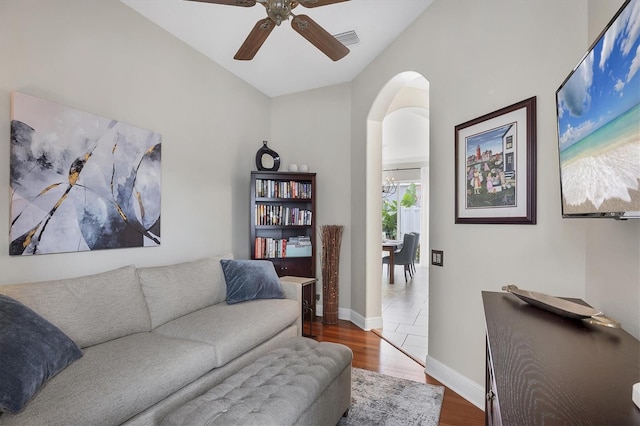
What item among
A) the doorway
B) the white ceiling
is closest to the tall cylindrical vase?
the doorway

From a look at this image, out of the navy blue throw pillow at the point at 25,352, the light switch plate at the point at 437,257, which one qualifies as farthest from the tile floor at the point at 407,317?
the navy blue throw pillow at the point at 25,352

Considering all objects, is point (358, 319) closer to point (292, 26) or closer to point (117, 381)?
point (117, 381)

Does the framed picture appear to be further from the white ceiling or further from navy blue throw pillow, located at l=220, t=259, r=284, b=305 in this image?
navy blue throw pillow, located at l=220, t=259, r=284, b=305

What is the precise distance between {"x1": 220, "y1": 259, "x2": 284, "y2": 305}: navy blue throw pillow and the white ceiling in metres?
2.10

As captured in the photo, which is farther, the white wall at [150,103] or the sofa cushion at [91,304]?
the white wall at [150,103]

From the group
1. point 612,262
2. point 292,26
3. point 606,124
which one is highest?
point 292,26

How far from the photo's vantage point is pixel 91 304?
5.97 ft

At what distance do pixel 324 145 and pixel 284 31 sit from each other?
1.51 meters

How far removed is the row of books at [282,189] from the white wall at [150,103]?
27cm

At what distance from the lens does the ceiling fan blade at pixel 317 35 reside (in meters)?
1.84

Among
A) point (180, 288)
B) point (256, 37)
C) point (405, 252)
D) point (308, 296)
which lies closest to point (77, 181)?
point (180, 288)

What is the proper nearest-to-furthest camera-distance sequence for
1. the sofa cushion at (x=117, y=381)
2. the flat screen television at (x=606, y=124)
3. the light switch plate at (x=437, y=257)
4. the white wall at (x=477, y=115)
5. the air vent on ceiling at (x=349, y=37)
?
the flat screen television at (x=606, y=124), the sofa cushion at (x=117, y=381), the white wall at (x=477, y=115), the light switch plate at (x=437, y=257), the air vent on ceiling at (x=349, y=37)

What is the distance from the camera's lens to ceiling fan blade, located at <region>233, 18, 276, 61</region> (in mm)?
1886

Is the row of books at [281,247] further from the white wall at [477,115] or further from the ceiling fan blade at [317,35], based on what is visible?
the ceiling fan blade at [317,35]
